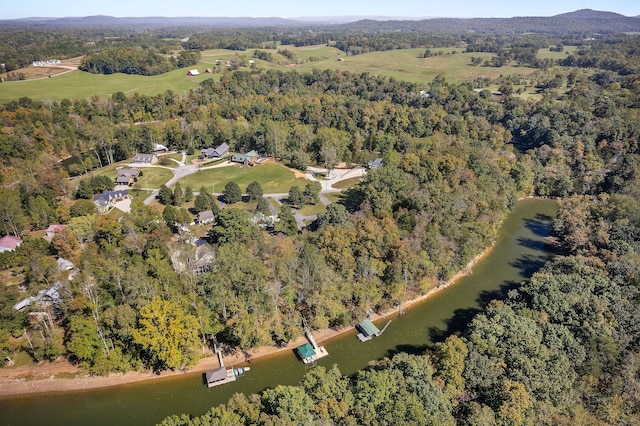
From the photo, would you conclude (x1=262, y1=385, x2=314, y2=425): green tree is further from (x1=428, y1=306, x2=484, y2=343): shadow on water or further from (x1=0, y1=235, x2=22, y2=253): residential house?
(x1=0, y1=235, x2=22, y2=253): residential house

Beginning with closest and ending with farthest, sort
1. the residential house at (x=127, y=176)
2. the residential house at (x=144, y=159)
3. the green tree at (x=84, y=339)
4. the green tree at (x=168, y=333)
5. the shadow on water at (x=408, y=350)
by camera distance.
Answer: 1. the green tree at (x=168, y=333)
2. the green tree at (x=84, y=339)
3. the shadow on water at (x=408, y=350)
4. the residential house at (x=127, y=176)
5. the residential house at (x=144, y=159)

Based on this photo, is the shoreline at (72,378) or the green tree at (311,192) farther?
the green tree at (311,192)

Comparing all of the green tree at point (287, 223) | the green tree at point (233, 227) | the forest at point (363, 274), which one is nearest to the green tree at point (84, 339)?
the forest at point (363, 274)

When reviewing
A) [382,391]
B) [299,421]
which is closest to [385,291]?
[382,391]

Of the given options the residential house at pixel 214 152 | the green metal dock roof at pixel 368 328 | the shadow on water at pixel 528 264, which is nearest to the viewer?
the green metal dock roof at pixel 368 328

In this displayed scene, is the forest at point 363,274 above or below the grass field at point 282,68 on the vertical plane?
below

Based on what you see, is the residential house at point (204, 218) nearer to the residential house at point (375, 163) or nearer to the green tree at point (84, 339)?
the green tree at point (84, 339)
